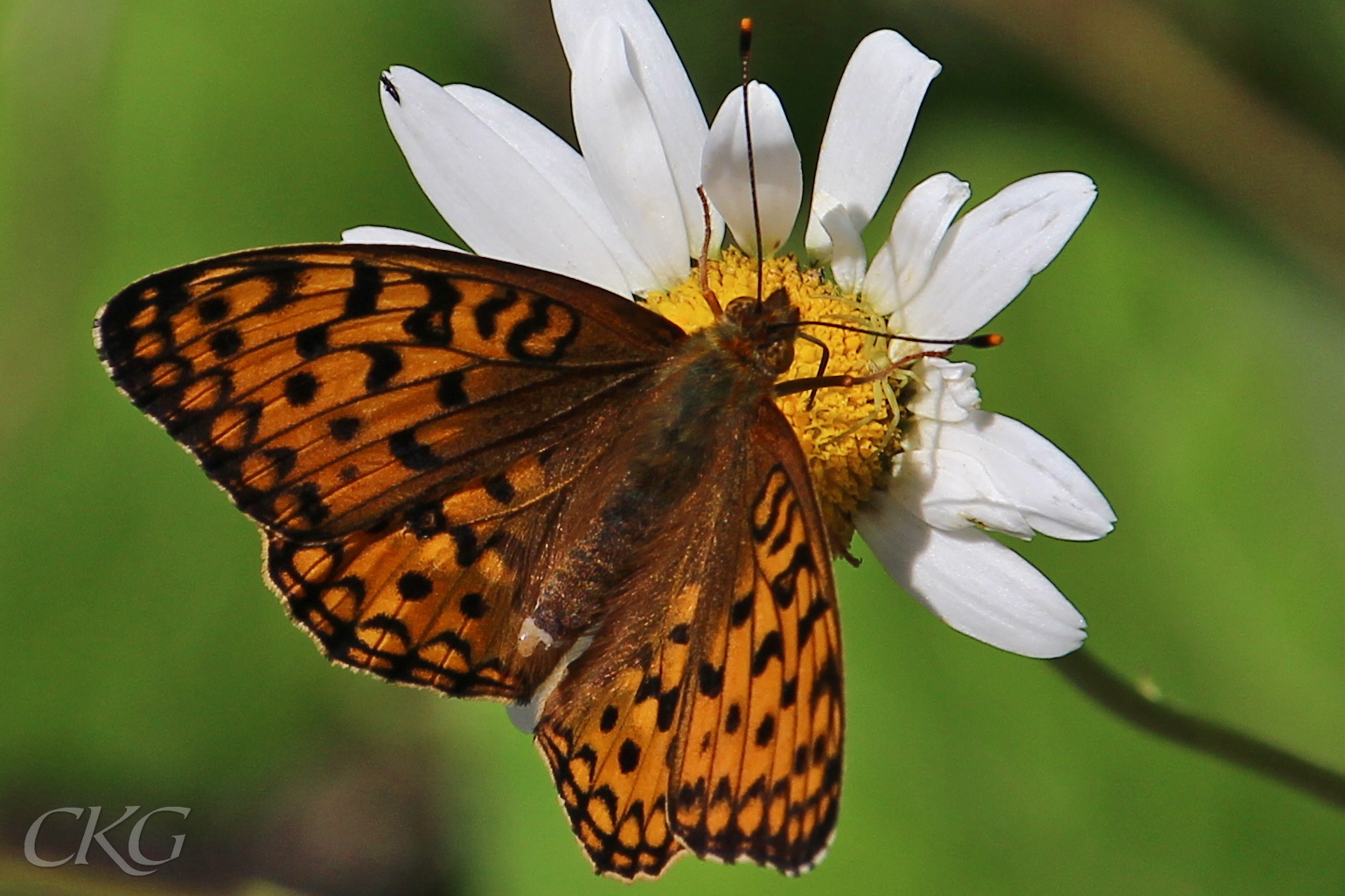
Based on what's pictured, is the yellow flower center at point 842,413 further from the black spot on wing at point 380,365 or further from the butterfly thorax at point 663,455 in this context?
the black spot on wing at point 380,365

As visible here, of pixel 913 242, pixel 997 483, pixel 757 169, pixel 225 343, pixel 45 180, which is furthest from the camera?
pixel 45 180

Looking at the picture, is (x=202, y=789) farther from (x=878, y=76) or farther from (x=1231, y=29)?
(x=1231, y=29)

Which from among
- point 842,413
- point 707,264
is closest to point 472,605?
point 842,413

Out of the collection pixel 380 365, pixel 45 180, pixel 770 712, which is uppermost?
pixel 45 180

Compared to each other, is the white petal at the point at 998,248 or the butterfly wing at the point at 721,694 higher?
the white petal at the point at 998,248

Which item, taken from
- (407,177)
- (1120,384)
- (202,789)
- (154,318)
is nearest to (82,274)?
(407,177)

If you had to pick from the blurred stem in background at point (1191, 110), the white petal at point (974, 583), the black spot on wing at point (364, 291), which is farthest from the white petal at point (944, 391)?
the blurred stem in background at point (1191, 110)

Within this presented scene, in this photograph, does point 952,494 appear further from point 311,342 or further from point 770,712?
point 311,342
